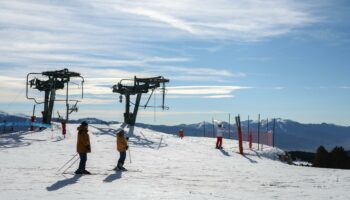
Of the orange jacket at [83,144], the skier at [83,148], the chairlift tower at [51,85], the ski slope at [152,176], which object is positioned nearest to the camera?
the ski slope at [152,176]

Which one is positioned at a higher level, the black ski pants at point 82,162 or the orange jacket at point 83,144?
the orange jacket at point 83,144

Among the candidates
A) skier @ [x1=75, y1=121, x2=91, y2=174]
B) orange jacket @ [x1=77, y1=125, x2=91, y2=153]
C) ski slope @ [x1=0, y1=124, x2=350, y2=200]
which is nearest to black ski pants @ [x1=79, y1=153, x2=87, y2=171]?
skier @ [x1=75, y1=121, x2=91, y2=174]

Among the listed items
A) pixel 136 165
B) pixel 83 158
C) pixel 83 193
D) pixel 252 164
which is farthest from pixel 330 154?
pixel 83 193

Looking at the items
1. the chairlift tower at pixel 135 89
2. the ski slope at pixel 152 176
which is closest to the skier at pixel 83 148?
the ski slope at pixel 152 176

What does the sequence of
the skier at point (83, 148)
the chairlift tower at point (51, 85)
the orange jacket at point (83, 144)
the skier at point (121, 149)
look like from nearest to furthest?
the skier at point (83, 148), the orange jacket at point (83, 144), the skier at point (121, 149), the chairlift tower at point (51, 85)

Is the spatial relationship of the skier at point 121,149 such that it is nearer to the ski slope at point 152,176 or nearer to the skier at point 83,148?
the ski slope at point 152,176

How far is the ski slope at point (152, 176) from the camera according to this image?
1323 centimetres

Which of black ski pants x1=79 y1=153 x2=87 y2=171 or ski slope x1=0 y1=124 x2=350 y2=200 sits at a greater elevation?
black ski pants x1=79 y1=153 x2=87 y2=171

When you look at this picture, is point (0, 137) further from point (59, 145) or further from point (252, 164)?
point (252, 164)

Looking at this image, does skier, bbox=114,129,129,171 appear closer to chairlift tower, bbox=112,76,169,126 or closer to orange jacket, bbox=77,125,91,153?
orange jacket, bbox=77,125,91,153

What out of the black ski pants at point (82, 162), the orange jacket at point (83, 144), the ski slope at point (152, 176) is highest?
the orange jacket at point (83, 144)

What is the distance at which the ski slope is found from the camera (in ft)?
43.4

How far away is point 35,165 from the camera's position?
19.2 meters

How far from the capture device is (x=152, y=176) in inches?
686
